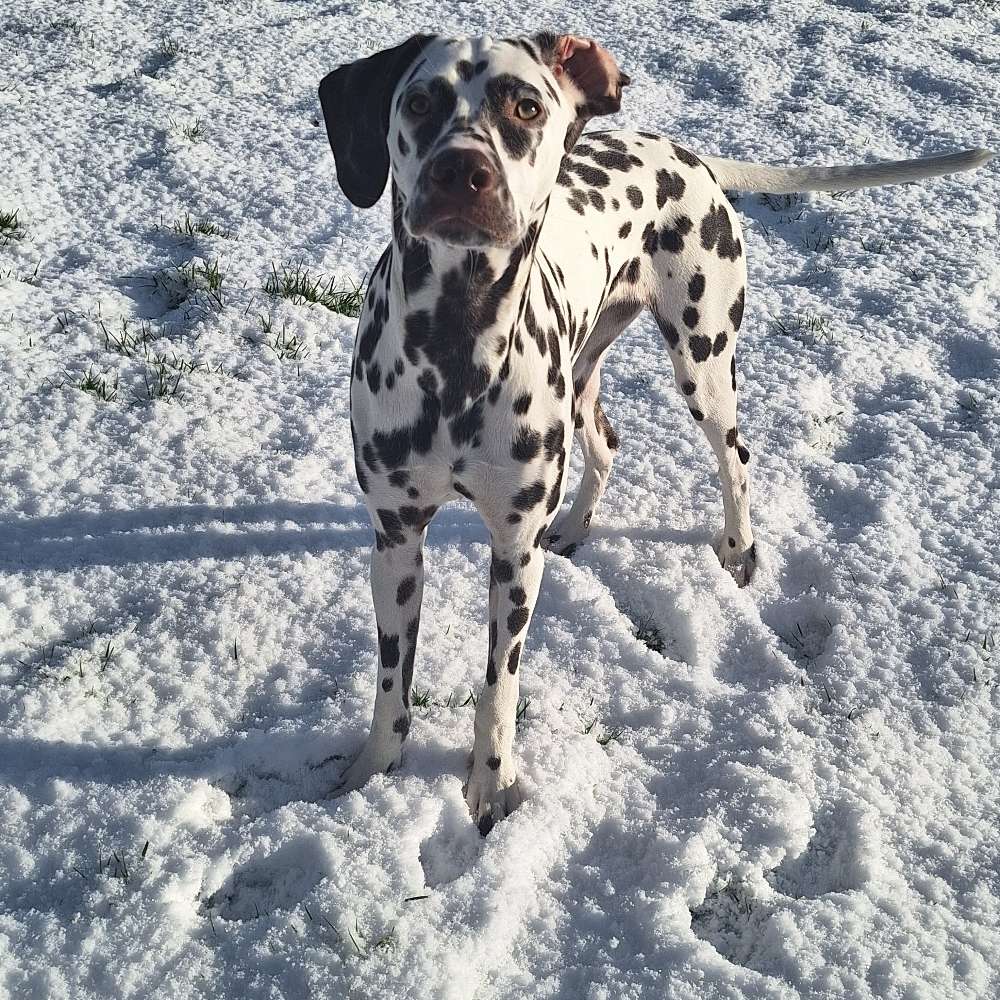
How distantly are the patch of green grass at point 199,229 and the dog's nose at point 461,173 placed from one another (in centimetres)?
363

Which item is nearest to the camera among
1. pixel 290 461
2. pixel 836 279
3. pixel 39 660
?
pixel 39 660

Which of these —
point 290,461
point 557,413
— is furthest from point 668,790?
point 290,461

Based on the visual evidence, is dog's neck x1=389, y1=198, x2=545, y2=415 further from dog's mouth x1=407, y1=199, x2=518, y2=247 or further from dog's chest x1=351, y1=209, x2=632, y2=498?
dog's mouth x1=407, y1=199, x2=518, y2=247

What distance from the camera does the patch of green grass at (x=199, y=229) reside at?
5.37 metres

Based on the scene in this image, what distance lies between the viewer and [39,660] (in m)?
3.25

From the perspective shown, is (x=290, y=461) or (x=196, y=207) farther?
(x=196, y=207)

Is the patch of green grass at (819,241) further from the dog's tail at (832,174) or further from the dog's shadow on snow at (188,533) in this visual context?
the dog's shadow on snow at (188,533)

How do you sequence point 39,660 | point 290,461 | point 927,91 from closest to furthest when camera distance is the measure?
point 39,660 → point 290,461 → point 927,91


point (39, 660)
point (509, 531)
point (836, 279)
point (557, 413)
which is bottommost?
point (39, 660)

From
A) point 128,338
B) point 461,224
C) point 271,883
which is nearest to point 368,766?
point 271,883

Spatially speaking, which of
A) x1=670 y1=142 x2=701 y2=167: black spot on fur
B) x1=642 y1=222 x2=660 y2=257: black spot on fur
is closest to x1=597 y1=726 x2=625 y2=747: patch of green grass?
x1=642 y1=222 x2=660 y2=257: black spot on fur

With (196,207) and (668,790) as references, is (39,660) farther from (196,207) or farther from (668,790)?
(196,207)

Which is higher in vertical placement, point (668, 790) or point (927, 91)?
point (927, 91)

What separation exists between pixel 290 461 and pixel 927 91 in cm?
603
